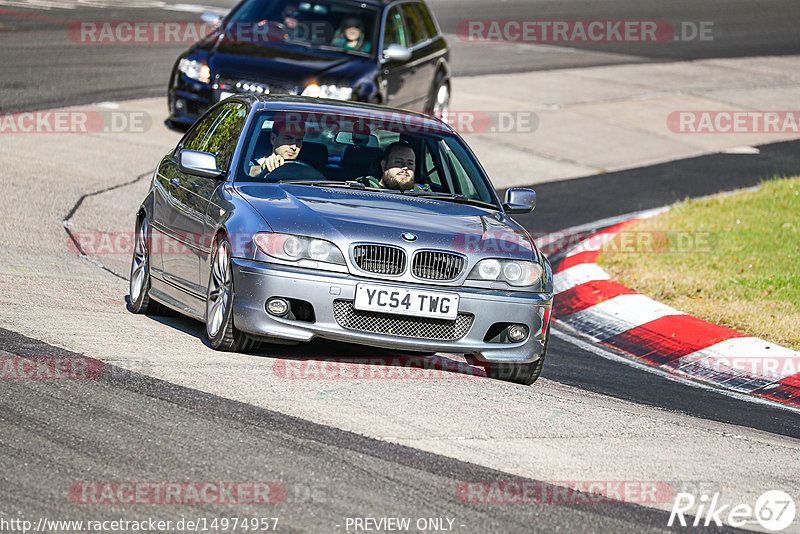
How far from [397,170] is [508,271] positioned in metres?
1.28

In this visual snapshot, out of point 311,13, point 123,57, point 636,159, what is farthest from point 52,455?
point 123,57

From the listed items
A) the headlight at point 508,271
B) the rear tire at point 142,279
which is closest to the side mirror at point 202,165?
the rear tire at point 142,279

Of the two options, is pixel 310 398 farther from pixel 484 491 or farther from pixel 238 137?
pixel 238 137

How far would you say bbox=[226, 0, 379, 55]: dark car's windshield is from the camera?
1579 centimetres

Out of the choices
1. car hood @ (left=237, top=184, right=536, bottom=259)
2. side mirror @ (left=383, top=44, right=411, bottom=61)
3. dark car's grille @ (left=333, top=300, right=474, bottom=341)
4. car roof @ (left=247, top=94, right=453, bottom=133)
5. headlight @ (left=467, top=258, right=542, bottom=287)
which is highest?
car roof @ (left=247, top=94, right=453, bottom=133)

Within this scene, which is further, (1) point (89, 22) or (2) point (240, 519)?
(1) point (89, 22)

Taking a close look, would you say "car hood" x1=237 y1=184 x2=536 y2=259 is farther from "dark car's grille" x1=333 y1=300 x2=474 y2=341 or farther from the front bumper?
"dark car's grille" x1=333 y1=300 x2=474 y2=341

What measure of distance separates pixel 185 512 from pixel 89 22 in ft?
70.0

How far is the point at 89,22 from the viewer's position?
80.9 ft

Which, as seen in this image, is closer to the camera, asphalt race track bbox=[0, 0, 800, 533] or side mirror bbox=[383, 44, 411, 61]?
asphalt race track bbox=[0, 0, 800, 533]

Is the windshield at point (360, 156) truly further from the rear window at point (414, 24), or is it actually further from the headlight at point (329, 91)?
the rear window at point (414, 24)

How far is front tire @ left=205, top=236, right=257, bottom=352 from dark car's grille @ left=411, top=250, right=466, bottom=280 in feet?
3.30

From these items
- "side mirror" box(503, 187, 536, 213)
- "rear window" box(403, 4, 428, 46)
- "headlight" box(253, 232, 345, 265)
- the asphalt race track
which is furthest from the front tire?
"rear window" box(403, 4, 428, 46)

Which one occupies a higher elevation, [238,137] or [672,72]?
[238,137]
